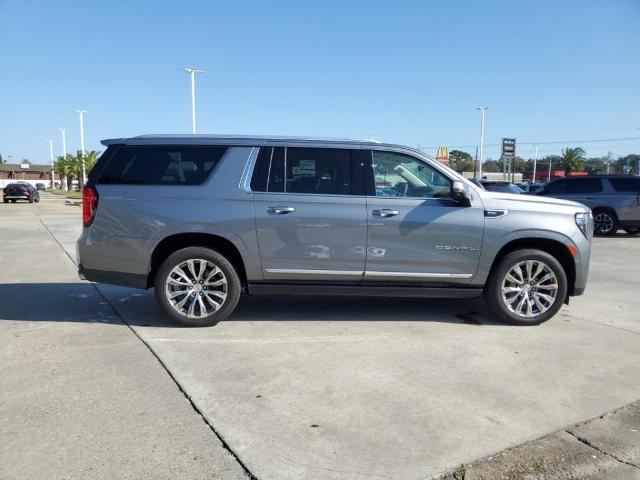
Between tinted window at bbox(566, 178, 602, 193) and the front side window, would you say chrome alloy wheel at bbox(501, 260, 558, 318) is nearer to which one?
the front side window

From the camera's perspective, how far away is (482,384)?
13.3ft

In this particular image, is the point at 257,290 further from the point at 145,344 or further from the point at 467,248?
the point at 467,248

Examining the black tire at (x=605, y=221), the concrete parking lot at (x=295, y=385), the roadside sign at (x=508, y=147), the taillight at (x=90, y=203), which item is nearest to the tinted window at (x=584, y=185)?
the black tire at (x=605, y=221)

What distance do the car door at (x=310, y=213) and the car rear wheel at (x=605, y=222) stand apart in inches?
487

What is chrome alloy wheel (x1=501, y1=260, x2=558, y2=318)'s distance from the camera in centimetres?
559

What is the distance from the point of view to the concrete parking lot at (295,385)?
3.00 metres

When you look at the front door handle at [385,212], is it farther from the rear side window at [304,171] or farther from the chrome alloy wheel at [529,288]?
the chrome alloy wheel at [529,288]

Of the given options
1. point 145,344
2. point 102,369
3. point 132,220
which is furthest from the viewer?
point 132,220

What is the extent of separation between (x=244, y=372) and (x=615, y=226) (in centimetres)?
1439

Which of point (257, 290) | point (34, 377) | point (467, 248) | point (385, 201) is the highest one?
point (385, 201)

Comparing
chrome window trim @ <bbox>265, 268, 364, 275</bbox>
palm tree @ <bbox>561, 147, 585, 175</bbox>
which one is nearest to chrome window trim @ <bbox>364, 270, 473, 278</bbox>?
chrome window trim @ <bbox>265, 268, 364, 275</bbox>

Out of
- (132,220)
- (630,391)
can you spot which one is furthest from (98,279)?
(630,391)

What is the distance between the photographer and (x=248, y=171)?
5.40m

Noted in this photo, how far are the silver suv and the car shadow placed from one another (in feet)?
1.61
